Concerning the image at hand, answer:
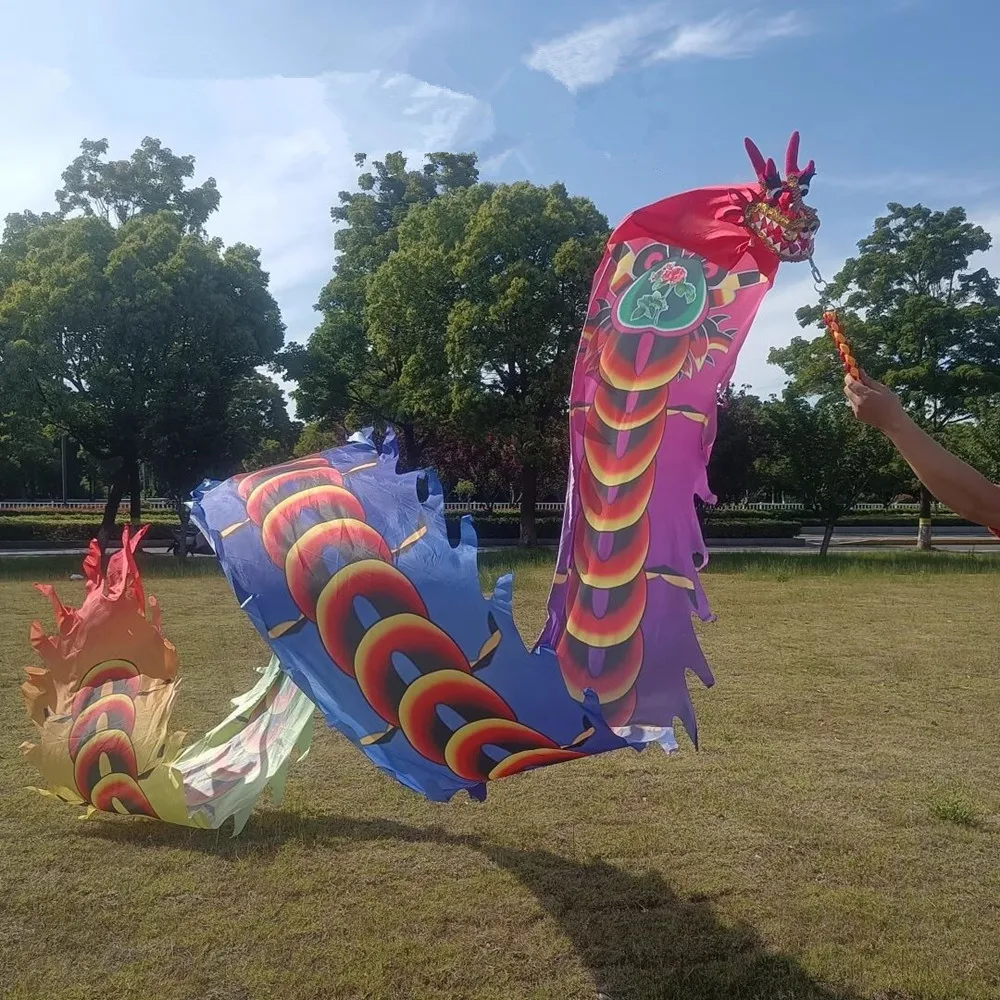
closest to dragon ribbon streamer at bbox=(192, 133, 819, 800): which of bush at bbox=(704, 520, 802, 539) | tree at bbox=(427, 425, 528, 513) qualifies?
tree at bbox=(427, 425, 528, 513)

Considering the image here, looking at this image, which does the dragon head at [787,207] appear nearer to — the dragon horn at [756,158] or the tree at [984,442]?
the dragon horn at [756,158]

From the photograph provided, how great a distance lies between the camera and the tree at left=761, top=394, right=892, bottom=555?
2189 cm

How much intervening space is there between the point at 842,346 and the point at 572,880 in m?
3.18

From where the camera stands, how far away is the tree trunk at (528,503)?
2527 cm

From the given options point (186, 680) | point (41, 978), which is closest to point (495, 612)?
point (41, 978)

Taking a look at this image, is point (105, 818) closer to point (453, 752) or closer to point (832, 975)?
point (453, 752)

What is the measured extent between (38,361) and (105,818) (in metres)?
18.1

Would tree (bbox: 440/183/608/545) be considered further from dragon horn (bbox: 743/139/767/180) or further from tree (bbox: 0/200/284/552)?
dragon horn (bbox: 743/139/767/180)

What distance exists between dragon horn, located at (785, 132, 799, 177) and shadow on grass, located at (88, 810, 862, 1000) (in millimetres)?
3131

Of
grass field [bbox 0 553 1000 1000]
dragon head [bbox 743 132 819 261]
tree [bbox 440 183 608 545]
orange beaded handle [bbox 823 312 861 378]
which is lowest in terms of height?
grass field [bbox 0 553 1000 1000]

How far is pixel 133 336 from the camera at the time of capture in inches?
850

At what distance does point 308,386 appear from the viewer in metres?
28.5

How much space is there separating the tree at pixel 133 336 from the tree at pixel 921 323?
52.0ft

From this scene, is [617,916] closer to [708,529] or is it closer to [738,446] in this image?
[738,446]
